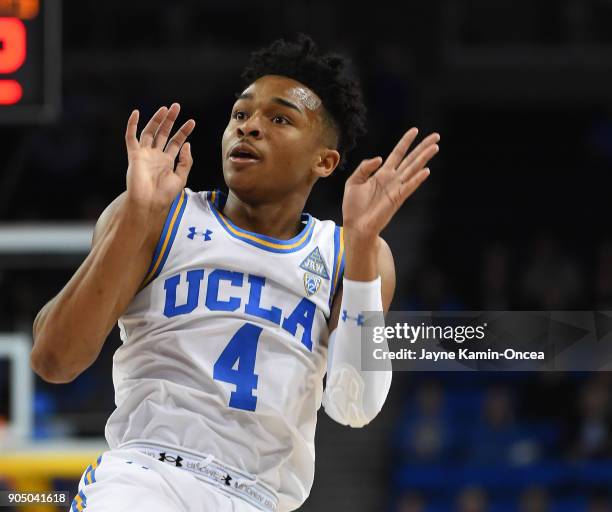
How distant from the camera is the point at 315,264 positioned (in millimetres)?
3508

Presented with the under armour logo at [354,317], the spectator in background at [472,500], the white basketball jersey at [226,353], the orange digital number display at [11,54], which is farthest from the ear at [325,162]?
the spectator in background at [472,500]

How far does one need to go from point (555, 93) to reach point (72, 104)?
4.90 metres

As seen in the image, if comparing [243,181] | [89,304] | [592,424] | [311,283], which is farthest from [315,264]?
[592,424]

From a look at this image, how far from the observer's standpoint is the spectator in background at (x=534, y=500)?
8273mm

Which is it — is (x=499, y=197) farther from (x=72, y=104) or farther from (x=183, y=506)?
(x=183, y=506)

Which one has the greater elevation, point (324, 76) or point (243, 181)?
point (324, 76)

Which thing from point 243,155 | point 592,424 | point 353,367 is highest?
point 592,424

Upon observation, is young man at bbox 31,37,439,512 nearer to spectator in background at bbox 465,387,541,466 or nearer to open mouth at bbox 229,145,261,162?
open mouth at bbox 229,145,261,162

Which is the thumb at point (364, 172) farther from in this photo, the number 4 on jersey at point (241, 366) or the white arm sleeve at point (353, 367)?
the number 4 on jersey at point (241, 366)

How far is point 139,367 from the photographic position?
327 cm

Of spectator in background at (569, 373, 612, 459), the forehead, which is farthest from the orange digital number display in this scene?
spectator in background at (569, 373, 612, 459)

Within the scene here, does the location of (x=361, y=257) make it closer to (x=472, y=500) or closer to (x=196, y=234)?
(x=196, y=234)

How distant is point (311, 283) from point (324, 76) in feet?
2.27

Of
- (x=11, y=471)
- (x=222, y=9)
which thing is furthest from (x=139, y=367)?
(x=222, y=9)
